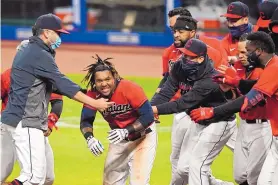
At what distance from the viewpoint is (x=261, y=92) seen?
842 centimetres

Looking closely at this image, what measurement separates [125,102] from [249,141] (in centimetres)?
153

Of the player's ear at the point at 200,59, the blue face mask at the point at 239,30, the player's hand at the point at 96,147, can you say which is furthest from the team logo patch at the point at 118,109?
the blue face mask at the point at 239,30

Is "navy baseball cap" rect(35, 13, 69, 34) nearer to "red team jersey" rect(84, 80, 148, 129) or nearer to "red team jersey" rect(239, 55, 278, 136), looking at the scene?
"red team jersey" rect(84, 80, 148, 129)

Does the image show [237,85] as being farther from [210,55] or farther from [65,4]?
[65,4]

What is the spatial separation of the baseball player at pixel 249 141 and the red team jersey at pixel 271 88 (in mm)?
725

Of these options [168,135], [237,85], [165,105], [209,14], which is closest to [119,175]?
[165,105]

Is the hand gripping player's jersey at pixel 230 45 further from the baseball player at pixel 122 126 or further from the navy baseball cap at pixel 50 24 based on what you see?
the navy baseball cap at pixel 50 24

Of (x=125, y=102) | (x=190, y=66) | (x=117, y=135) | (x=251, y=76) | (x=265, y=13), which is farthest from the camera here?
(x=265, y=13)

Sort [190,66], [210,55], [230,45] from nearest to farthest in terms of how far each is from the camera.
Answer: [190,66] < [210,55] < [230,45]

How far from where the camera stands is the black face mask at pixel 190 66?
30.4ft

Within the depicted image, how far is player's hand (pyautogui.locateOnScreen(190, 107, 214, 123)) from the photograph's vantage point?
29.3 feet

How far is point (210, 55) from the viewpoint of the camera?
10.2 meters

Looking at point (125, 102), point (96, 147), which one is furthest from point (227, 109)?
point (96, 147)

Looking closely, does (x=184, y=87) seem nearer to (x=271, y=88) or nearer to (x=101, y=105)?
(x=101, y=105)
